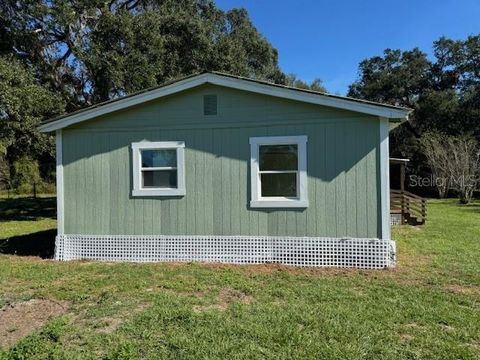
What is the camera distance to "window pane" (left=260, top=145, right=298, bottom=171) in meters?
7.46

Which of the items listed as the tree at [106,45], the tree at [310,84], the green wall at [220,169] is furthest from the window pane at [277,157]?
the tree at [310,84]

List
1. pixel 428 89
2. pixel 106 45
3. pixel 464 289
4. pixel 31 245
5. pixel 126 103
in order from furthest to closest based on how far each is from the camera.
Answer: pixel 428 89
pixel 106 45
pixel 31 245
pixel 126 103
pixel 464 289

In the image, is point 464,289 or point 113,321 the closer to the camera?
point 113,321

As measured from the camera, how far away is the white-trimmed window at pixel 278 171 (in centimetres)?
734

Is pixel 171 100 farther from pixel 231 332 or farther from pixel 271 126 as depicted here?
pixel 231 332

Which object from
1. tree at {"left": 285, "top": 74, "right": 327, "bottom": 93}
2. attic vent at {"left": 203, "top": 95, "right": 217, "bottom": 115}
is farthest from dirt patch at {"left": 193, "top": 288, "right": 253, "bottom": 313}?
tree at {"left": 285, "top": 74, "right": 327, "bottom": 93}

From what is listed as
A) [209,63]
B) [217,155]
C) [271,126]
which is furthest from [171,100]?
[209,63]

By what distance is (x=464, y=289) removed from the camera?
582 cm

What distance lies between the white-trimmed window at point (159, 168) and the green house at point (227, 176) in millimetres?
18

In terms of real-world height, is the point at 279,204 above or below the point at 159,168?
below

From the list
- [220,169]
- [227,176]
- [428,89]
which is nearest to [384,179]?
[227,176]

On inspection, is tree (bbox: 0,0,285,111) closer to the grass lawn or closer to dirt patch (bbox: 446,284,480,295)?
the grass lawn

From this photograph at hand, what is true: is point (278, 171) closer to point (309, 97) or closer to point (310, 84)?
point (309, 97)

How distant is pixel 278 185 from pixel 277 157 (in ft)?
1.59
